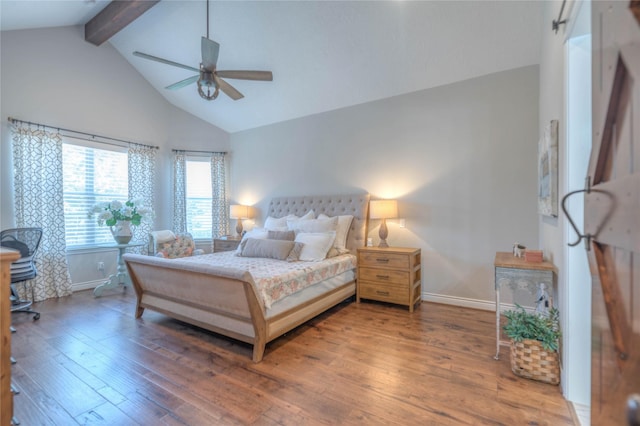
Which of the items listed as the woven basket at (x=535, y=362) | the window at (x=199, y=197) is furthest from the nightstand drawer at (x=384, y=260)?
Answer: the window at (x=199, y=197)

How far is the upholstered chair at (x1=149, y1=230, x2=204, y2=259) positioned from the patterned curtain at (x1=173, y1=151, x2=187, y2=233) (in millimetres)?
783

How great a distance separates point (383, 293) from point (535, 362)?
1687mm

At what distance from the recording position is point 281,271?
2.72 meters

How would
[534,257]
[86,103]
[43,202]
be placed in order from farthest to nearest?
[86,103] < [43,202] < [534,257]

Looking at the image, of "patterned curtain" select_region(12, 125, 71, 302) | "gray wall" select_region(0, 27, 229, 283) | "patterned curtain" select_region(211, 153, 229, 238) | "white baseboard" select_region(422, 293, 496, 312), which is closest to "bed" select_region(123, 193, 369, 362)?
"white baseboard" select_region(422, 293, 496, 312)

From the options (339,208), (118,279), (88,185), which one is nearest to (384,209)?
(339,208)

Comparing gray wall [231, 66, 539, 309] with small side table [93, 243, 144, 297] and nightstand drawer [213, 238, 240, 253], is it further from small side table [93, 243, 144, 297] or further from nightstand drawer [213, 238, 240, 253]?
small side table [93, 243, 144, 297]

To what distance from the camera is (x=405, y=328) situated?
2887 mm

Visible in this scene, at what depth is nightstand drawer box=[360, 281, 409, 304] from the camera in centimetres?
337

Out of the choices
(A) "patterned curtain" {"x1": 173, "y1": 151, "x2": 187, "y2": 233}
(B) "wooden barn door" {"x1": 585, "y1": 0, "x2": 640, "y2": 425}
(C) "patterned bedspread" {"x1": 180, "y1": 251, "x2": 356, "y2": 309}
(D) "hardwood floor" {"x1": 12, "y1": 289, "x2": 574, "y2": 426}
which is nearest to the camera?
(B) "wooden barn door" {"x1": 585, "y1": 0, "x2": 640, "y2": 425}

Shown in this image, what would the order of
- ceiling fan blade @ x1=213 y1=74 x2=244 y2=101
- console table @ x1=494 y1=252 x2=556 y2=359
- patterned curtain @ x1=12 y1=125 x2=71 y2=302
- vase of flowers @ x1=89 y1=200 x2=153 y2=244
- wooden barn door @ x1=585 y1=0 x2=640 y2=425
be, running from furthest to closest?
vase of flowers @ x1=89 y1=200 x2=153 y2=244 < patterned curtain @ x1=12 y1=125 x2=71 y2=302 < ceiling fan blade @ x1=213 y1=74 x2=244 y2=101 < console table @ x1=494 y1=252 x2=556 y2=359 < wooden barn door @ x1=585 y1=0 x2=640 y2=425

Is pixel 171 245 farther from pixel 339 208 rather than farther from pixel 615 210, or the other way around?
pixel 615 210

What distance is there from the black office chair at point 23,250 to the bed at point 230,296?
1281 mm

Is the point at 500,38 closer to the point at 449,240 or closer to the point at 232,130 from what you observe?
the point at 449,240
